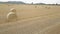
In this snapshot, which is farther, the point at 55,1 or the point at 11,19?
the point at 55,1

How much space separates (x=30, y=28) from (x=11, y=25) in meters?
0.05

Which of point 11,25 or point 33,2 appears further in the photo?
point 33,2

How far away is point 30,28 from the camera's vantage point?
0.86 feet

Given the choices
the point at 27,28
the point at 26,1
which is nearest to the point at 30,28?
the point at 27,28

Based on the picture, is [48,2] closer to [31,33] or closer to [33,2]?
[33,2]

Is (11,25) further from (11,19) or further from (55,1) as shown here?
(55,1)

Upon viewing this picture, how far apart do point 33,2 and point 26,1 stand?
0.09 metres

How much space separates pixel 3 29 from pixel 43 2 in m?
0.70

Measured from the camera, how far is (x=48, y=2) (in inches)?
35.4

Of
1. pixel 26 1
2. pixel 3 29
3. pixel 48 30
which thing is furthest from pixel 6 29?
pixel 26 1

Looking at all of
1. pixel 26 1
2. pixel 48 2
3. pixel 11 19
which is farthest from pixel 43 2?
pixel 11 19

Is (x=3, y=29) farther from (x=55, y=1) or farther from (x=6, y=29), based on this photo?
(x=55, y=1)

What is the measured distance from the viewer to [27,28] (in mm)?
260

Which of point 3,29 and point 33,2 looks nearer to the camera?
point 3,29
